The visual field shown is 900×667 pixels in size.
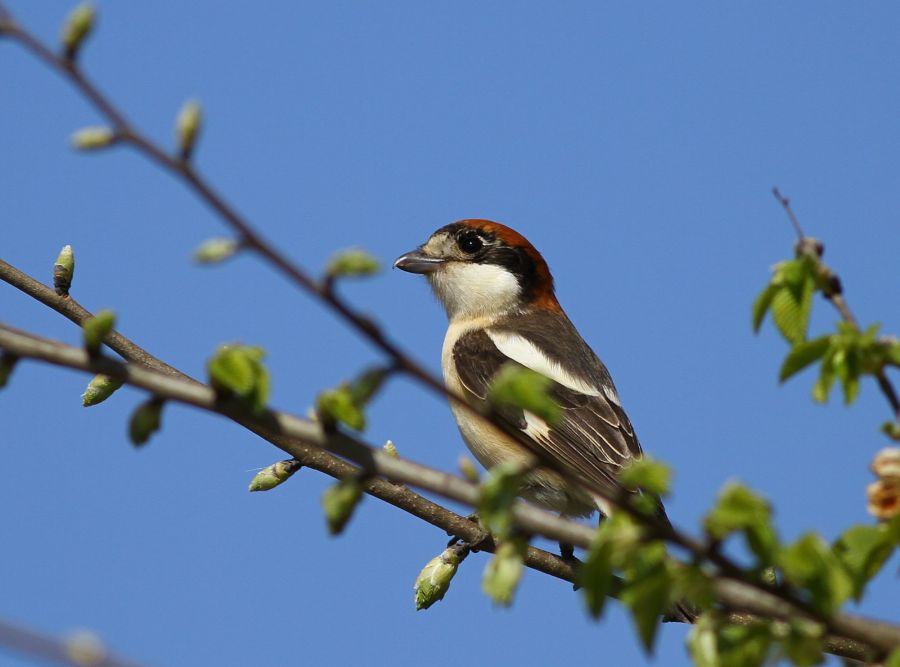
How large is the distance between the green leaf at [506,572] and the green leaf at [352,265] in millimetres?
531

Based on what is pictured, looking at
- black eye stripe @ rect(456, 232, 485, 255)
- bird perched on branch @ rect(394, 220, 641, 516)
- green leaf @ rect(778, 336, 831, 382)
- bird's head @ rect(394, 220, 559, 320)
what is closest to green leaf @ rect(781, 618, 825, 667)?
green leaf @ rect(778, 336, 831, 382)

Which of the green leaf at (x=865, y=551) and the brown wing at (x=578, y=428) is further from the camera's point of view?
the brown wing at (x=578, y=428)

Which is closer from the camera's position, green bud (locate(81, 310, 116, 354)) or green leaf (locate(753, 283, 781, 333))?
green bud (locate(81, 310, 116, 354))

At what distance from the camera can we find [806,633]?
62.7 inches

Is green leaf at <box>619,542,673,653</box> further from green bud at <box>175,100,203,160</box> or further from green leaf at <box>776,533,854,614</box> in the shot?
green bud at <box>175,100,203,160</box>

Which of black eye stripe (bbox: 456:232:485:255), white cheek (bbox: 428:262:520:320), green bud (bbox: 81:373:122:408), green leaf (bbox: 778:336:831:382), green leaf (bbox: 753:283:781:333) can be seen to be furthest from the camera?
black eye stripe (bbox: 456:232:485:255)

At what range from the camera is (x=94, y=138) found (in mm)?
Result: 1421

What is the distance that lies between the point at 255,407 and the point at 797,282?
110cm

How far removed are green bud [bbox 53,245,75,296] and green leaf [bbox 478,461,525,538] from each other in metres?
2.37

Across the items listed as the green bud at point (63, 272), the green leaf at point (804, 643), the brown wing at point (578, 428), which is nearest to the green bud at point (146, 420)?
the green leaf at point (804, 643)

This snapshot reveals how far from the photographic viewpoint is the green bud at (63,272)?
11.6 feet

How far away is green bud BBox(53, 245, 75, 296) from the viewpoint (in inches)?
139

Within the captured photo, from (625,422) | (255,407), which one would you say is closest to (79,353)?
(255,407)

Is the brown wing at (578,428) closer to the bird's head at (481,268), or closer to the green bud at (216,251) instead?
the bird's head at (481,268)
